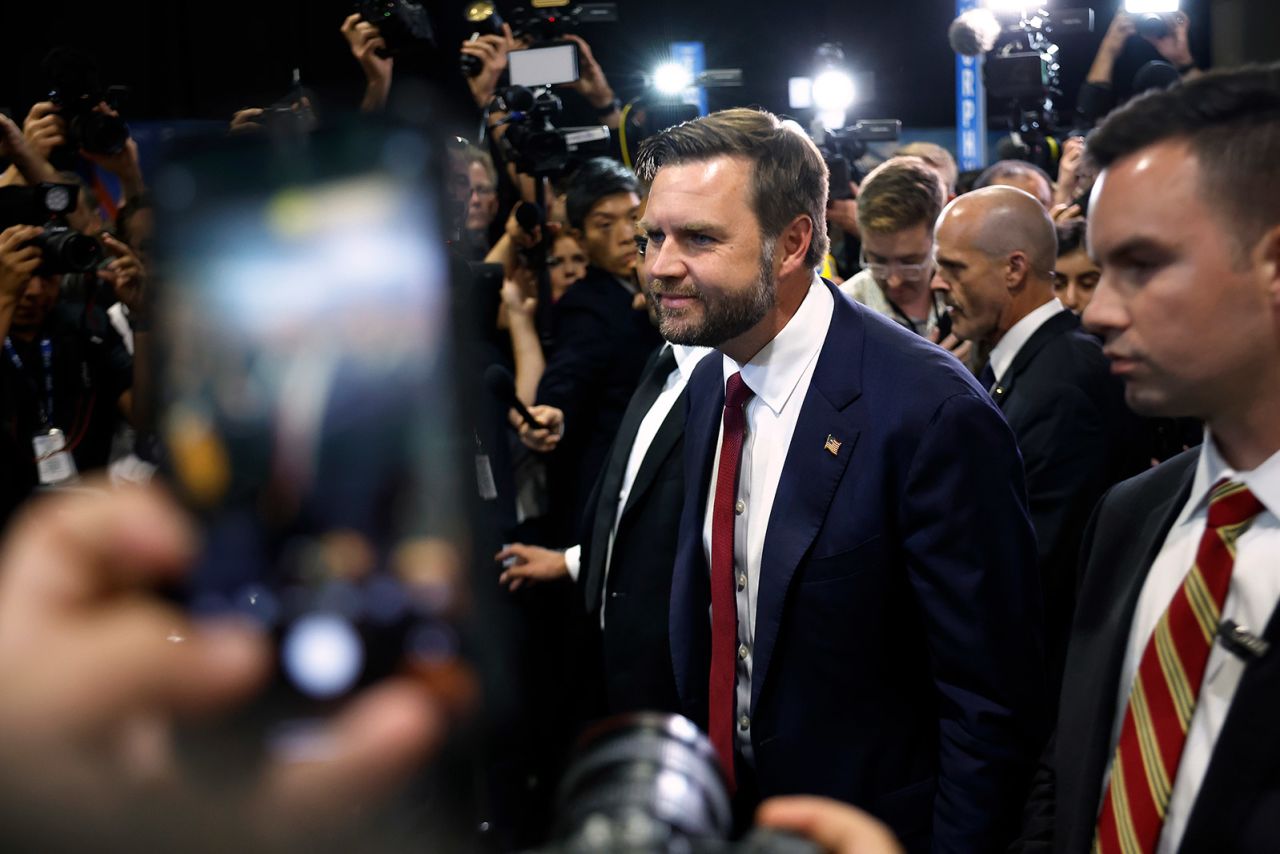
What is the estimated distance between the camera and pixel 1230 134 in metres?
1.25

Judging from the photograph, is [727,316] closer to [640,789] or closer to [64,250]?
[640,789]

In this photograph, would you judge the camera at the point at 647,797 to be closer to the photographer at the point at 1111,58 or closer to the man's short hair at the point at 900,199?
the man's short hair at the point at 900,199

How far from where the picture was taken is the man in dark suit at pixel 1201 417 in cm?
114

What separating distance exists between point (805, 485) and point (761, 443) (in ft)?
0.54

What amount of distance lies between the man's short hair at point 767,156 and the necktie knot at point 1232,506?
3.37ft

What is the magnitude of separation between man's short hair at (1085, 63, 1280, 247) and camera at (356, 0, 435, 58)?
229 cm

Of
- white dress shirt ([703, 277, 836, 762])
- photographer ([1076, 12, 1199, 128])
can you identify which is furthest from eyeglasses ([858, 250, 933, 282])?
photographer ([1076, 12, 1199, 128])

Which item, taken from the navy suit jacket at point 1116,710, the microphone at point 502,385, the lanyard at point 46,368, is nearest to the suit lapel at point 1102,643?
the navy suit jacket at point 1116,710

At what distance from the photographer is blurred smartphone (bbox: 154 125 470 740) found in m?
0.38

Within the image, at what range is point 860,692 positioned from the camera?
6.09 feet

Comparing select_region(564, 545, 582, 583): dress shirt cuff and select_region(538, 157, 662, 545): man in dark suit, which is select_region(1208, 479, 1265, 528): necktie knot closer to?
select_region(564, 545, 582, 583): dress shirt cuff

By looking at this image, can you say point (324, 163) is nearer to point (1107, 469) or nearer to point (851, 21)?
point (1107, 469)

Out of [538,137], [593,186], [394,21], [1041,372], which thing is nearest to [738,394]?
[1041,372]

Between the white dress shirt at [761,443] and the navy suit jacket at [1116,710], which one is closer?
the navy suit jacket at [1116,710]
